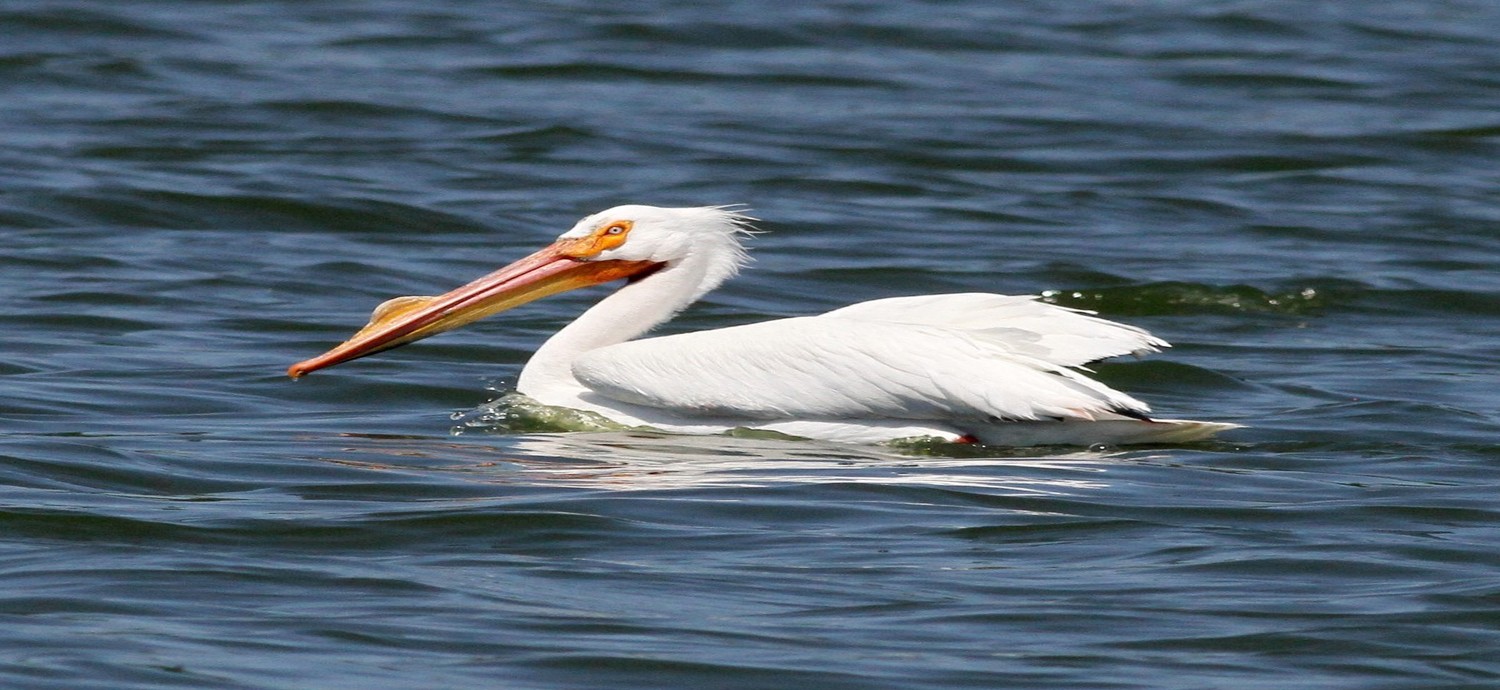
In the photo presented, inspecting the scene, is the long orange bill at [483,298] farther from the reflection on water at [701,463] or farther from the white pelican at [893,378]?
the reflection on water at [701,463]

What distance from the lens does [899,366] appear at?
5.90 m

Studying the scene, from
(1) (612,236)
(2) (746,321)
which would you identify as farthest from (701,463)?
(2) (746,321)

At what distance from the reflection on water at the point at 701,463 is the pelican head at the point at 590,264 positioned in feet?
2.16

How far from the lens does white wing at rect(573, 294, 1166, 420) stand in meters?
5.84

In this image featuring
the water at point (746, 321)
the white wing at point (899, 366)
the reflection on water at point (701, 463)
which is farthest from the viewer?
the white wing at point (899, 366)

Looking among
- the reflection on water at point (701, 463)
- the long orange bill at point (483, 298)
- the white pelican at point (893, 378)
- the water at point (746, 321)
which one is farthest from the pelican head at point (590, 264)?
the reflection on water at point (701, 463)

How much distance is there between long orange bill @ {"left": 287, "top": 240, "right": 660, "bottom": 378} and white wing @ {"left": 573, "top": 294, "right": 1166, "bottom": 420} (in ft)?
2.53

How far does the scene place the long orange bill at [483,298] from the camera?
22.5 feet

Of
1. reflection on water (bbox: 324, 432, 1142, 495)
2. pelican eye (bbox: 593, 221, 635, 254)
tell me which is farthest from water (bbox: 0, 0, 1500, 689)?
pelican eye (bbox: 593, 221, 635, 254)

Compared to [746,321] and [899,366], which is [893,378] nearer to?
[899,366]

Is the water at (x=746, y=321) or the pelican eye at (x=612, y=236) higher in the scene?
the pelican eye at (x=612, y=236)

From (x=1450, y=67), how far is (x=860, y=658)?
42.9ft

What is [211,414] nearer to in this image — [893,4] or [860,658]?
[860,658]

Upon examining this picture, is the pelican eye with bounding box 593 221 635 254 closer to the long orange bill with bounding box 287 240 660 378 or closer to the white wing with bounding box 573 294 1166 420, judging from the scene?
the long orange bill with bounding box 287 240 660 378
